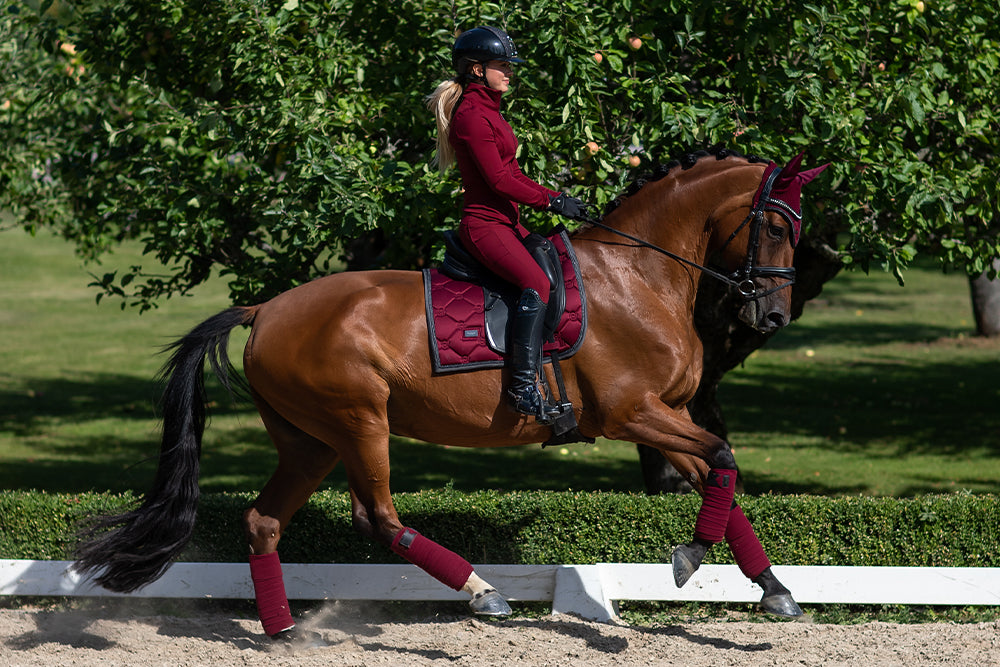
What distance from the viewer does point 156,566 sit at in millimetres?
5941

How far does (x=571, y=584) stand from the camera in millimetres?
6664

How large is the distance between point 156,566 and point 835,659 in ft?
12.4

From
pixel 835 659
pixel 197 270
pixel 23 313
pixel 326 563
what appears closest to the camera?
pixel 835 659

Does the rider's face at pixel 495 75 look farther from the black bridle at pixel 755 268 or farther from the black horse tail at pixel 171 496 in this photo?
the black horse tail at pixel 171 496

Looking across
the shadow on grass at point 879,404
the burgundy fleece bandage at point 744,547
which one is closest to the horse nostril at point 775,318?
the burgundy fleece bandage at point 744,547

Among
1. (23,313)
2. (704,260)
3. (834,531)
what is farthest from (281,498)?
(23,313)

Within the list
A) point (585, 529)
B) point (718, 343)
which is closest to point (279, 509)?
point (585, 529)

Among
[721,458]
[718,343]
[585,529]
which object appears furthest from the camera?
[718,343]

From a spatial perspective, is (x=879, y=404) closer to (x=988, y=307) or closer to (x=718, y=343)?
(x=988, y=307)

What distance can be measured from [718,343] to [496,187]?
4.39 metres

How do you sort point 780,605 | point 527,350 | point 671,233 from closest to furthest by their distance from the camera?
point 527,350 → point 780,605 → point 671,233

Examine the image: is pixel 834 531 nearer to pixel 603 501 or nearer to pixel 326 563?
pixel 603 501

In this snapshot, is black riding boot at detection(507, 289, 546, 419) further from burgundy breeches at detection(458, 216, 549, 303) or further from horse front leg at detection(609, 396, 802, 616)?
horse front leg at detection(609, 396, 802, 616)

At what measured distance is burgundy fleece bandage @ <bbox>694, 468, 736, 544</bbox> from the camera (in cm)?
557
